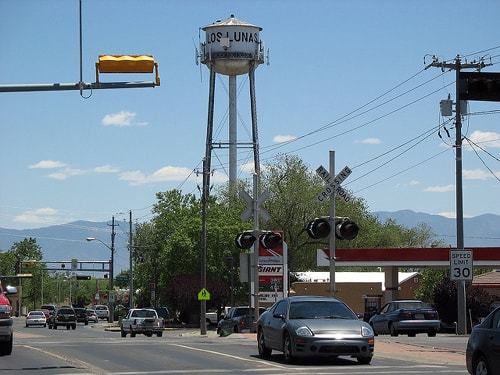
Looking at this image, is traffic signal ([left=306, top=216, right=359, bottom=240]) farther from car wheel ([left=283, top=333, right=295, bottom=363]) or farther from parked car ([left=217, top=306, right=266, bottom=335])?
parked car ([left=217, top=306, right=266, bottom=335])

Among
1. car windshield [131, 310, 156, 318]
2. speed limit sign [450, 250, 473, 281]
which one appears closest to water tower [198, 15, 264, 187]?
car windshield [131, 310, 156, 318]

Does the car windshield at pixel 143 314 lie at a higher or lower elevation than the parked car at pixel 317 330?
lower

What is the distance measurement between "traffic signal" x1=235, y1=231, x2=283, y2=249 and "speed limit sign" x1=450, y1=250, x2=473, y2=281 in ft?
19.9

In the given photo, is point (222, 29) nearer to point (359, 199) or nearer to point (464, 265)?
point (359, 199)

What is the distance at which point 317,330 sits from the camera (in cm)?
2144

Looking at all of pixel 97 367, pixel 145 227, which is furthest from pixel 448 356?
pixel 145 227

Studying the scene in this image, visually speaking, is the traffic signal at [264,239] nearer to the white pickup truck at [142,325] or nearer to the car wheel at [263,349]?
the car wheel at [263,349]

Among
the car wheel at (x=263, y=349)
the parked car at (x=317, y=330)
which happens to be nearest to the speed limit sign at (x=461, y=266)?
the car wheel at (x=263, y=349)

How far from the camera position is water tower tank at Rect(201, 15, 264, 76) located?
78.0 m

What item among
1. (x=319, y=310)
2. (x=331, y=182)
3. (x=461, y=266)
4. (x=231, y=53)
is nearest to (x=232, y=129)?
(x=231, y=53)

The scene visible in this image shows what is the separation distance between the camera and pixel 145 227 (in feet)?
407

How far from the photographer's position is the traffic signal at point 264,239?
3384 cm

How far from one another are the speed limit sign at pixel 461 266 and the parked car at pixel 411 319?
12.2 ft

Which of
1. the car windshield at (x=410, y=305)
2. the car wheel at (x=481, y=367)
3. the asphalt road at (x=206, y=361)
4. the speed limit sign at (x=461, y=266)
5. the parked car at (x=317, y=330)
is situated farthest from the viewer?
the car windshield at (x=410, y=305)
